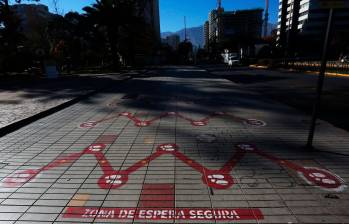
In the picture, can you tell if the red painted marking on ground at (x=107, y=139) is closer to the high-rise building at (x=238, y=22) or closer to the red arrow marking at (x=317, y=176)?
the red arrow marking at (x=317, y=176)

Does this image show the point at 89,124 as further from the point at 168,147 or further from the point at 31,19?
the point at 31,19

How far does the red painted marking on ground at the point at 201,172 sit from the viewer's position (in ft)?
11.3

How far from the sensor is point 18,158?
14.8 feet

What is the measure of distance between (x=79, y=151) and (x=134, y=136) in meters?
1.28

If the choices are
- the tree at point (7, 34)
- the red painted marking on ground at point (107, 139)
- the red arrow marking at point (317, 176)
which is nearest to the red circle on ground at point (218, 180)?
the red arrow marking at point (317, 176)

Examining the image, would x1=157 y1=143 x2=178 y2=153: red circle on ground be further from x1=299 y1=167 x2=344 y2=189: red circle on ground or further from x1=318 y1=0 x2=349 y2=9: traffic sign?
x1=318 y1=0 x2=349 y2=9: traffic sign

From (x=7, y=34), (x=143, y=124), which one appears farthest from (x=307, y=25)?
(x=143, y=124)

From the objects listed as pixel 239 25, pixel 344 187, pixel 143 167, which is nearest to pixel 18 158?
pixel 143 167

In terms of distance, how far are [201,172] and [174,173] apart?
0.41 m

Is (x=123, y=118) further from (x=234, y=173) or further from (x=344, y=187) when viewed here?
(x=344, y=187)

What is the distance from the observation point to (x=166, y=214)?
282 centimetres

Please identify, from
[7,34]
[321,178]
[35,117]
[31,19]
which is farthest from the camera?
[31,19]

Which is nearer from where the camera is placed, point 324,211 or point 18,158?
point 324,211

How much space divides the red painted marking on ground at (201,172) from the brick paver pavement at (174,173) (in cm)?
1
